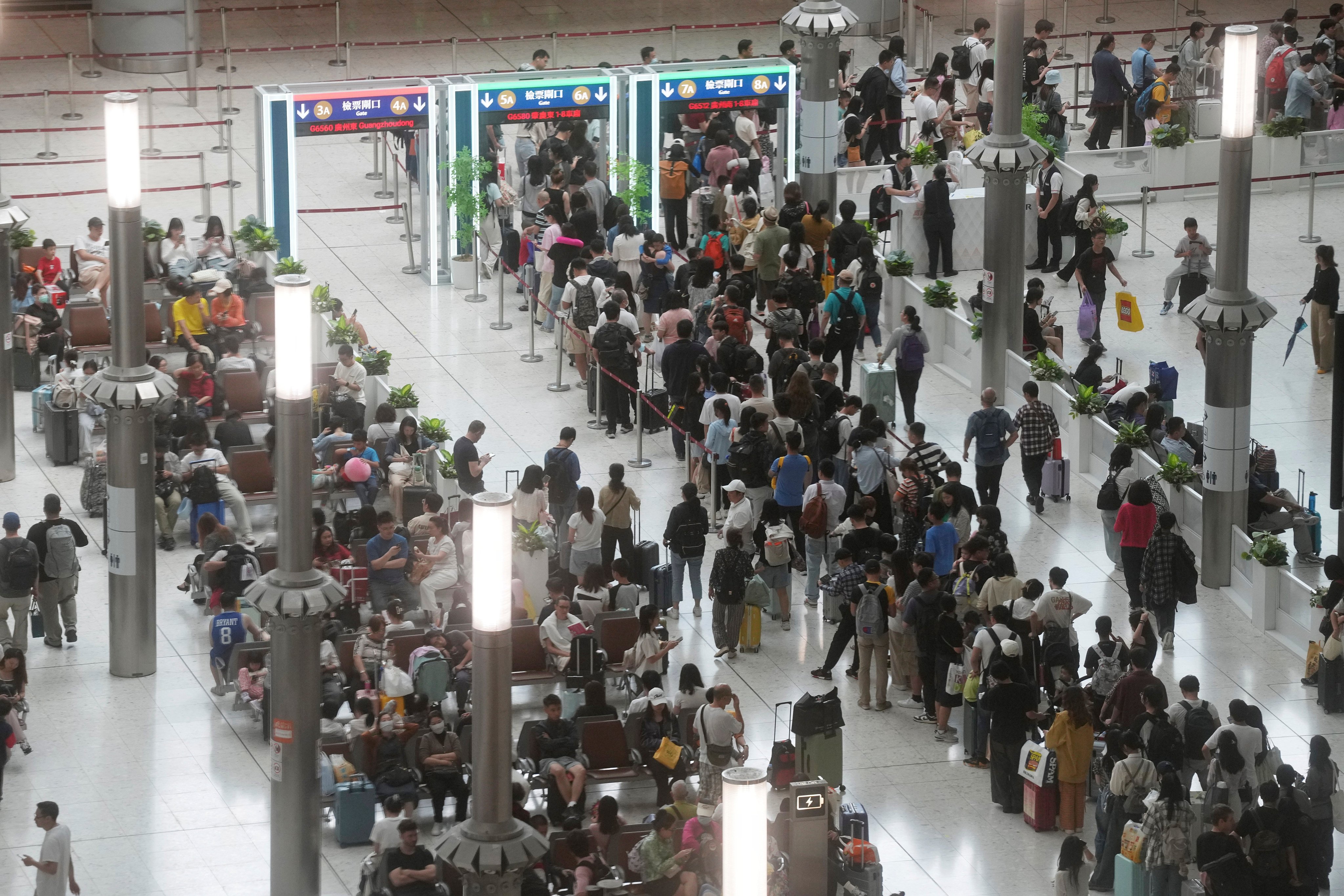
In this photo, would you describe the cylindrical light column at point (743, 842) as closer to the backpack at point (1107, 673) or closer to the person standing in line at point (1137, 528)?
the backpack at point (1107, 673)

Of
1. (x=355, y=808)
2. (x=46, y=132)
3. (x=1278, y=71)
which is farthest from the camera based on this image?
(x=1278, y=71)

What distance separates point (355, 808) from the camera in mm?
17969

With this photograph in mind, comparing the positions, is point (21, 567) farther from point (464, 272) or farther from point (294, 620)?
point (464, 272)

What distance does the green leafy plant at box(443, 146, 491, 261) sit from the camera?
1137 inches

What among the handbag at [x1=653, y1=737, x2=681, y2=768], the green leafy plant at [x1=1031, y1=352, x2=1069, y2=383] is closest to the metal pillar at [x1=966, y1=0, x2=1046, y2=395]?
the green leafy plant at [x1=1031, y1=352, x2=1069, y2=383]

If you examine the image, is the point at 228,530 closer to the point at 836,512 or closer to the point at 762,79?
the point at 836,512

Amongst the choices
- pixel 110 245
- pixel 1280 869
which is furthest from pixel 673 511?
pixel 1280 869

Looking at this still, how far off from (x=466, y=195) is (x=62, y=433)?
A: 6348mm

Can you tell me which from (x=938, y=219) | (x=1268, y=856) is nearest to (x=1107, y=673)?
(x=1268, y=856)

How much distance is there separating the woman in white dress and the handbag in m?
3.44

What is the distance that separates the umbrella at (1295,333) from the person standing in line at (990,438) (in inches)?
195

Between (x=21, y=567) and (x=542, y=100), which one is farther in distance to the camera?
(x=542, y=100)

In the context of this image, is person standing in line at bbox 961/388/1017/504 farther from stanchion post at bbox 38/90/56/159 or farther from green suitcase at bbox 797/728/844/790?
stanchion post at bbox 38/90/56/159

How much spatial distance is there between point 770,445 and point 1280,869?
6997 millimetres
